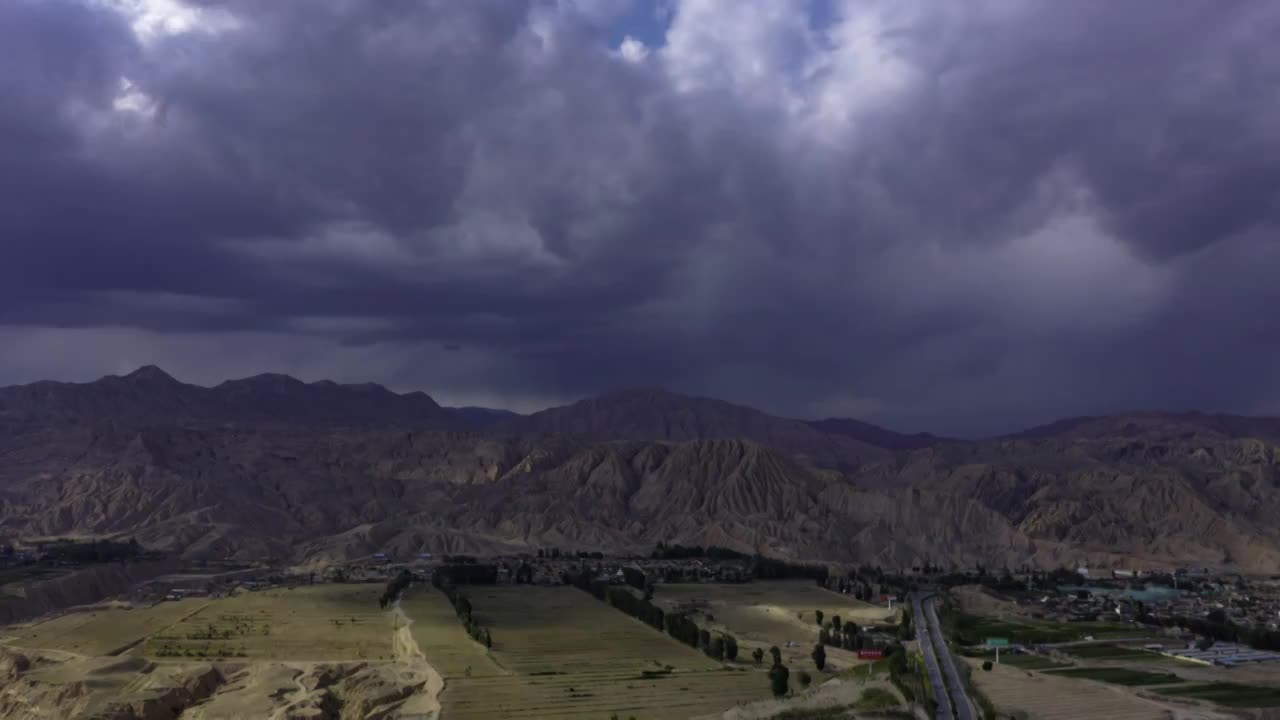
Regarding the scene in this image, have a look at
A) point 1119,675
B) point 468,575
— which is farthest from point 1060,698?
point 468,575

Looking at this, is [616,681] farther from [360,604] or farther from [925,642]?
[360,604]

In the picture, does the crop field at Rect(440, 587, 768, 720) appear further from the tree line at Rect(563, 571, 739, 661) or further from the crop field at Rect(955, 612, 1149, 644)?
the crop field at Rect(955, 612, 1149, 644)

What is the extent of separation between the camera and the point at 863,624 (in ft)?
347

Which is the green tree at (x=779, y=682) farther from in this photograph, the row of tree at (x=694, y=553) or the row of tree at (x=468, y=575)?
the row of tree at (x=694, y=553)

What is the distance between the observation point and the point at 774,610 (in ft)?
392

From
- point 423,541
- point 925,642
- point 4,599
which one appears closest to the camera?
point 925,642

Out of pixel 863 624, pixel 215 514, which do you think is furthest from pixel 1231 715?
pixel 215 514

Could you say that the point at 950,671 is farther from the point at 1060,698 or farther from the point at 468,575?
the point at 468,575

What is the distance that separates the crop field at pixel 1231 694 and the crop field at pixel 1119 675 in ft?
7.40

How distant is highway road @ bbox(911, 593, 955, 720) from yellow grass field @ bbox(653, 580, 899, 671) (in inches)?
110

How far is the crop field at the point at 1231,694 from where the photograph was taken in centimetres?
6538

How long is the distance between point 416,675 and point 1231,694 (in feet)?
171

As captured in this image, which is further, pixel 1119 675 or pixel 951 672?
pixel 951 672

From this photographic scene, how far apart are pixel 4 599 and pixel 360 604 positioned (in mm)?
36245
